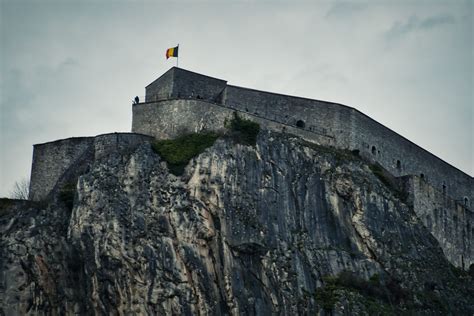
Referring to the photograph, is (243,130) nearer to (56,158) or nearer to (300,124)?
(300,124)

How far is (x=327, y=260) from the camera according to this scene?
53312 mm

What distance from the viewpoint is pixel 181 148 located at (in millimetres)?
54500

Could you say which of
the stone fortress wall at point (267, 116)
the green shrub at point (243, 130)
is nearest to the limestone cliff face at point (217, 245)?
the green shrub at point (243, 130)

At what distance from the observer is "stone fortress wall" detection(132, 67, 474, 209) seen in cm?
5697

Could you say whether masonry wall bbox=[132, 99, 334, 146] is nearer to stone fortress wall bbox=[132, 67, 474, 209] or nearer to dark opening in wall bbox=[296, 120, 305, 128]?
stone fortress wall bbox=[132, 67, 474, 209]

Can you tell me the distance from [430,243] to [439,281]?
3.27 m

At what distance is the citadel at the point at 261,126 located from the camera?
187ft

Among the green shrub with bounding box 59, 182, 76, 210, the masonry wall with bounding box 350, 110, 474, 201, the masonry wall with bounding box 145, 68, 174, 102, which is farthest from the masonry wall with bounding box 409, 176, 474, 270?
the green shrub with bounding box 59, 182, 76, 210

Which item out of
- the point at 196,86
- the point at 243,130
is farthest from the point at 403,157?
the point at 196,86

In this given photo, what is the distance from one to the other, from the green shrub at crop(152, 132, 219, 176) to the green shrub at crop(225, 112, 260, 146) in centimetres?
122

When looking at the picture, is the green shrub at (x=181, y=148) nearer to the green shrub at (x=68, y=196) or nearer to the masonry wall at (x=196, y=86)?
the masonry wall at (x=196, y=86)

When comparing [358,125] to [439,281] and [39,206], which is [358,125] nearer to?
[439,281]

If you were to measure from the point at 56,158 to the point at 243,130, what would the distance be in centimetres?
1161

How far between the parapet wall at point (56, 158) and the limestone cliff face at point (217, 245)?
2.20m
